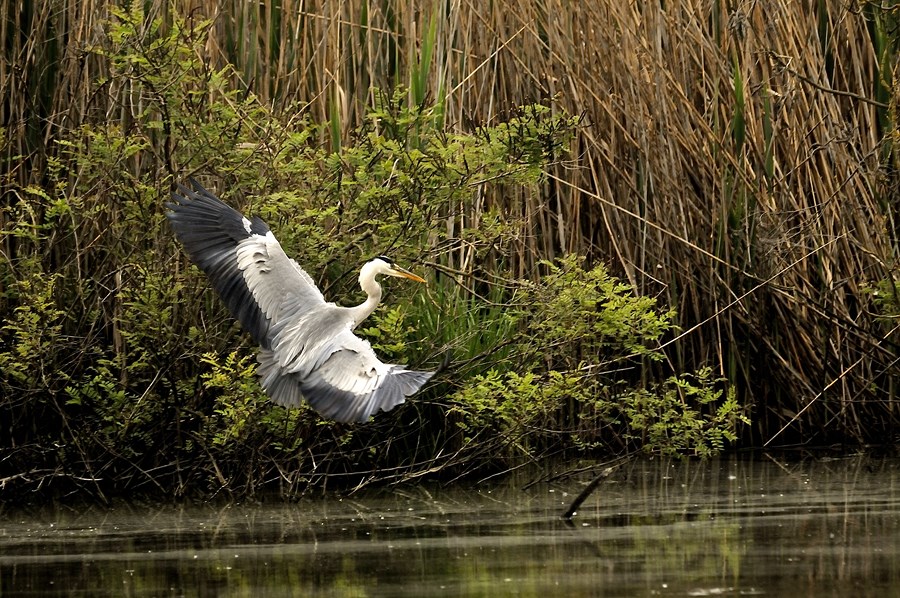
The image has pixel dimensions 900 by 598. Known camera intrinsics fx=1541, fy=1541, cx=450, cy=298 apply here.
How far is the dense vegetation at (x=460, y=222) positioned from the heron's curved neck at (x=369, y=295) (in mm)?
231

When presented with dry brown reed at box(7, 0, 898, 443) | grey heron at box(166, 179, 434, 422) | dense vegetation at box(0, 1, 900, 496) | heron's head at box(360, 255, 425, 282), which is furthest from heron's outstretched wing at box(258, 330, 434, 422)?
dry brown reed at box(7, 0, 898, 443)

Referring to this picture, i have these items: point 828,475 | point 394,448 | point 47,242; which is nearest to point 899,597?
point 828,475

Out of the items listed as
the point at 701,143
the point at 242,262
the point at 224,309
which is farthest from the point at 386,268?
the point at 701,143

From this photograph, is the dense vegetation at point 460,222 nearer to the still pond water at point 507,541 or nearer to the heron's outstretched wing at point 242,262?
the heron's outstretched wing at point 242,262

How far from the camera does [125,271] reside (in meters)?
7.32

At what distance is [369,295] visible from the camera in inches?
279

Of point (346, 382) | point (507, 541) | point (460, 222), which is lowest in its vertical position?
point (507, 541)

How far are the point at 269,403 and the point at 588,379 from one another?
1579 mm

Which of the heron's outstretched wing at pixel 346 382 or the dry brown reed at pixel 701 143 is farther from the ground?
the dry brown reed at pixel 701 143

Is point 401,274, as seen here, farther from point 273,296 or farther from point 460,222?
point 460,222

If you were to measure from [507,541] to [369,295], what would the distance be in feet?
5.65

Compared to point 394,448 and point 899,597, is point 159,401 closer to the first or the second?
point 394,448

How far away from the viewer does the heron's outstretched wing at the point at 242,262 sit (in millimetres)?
6988

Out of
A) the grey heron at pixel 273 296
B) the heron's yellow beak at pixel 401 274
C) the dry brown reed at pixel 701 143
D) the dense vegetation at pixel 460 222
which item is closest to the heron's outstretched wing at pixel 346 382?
the grey heron at pixel 273 296
